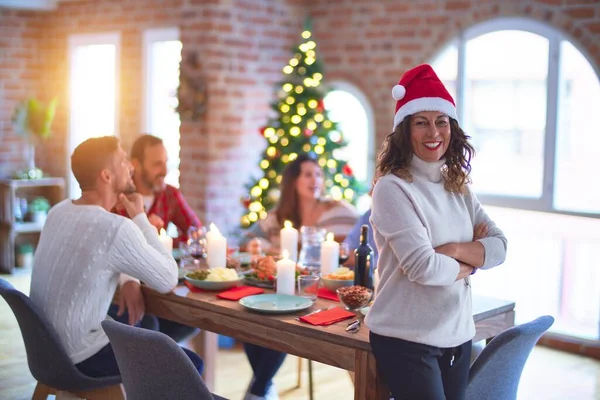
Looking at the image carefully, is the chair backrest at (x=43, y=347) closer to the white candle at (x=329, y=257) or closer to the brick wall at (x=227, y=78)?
the white candle at (x=329, y=257)

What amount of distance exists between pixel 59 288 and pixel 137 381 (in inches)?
26.0

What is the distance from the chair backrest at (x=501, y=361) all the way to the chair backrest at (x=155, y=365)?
0.81m

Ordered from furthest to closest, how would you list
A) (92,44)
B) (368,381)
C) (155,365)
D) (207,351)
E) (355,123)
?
(92,44)
(355,123)
(207,351)
(368,381)
(155,365)

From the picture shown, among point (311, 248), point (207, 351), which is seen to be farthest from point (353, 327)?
point (207, 351)

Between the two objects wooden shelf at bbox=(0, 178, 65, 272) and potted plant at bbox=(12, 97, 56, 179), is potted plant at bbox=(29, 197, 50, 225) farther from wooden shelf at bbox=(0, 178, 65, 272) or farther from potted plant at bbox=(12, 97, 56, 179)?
potted plant at bbox=(12, 97, 56, 179)

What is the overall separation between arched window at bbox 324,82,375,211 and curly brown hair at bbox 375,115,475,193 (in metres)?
3.50

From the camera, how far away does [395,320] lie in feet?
6.95

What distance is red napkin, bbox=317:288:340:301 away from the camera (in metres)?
2.90

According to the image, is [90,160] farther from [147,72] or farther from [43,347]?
[147,72]

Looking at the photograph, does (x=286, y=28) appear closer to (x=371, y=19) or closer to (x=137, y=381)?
(x=371, y=19)

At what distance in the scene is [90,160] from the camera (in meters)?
2.80

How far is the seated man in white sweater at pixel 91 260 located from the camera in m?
2.71

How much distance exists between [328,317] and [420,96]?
32.2 inches

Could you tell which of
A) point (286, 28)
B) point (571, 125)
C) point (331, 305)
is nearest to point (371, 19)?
point (286, 28)
